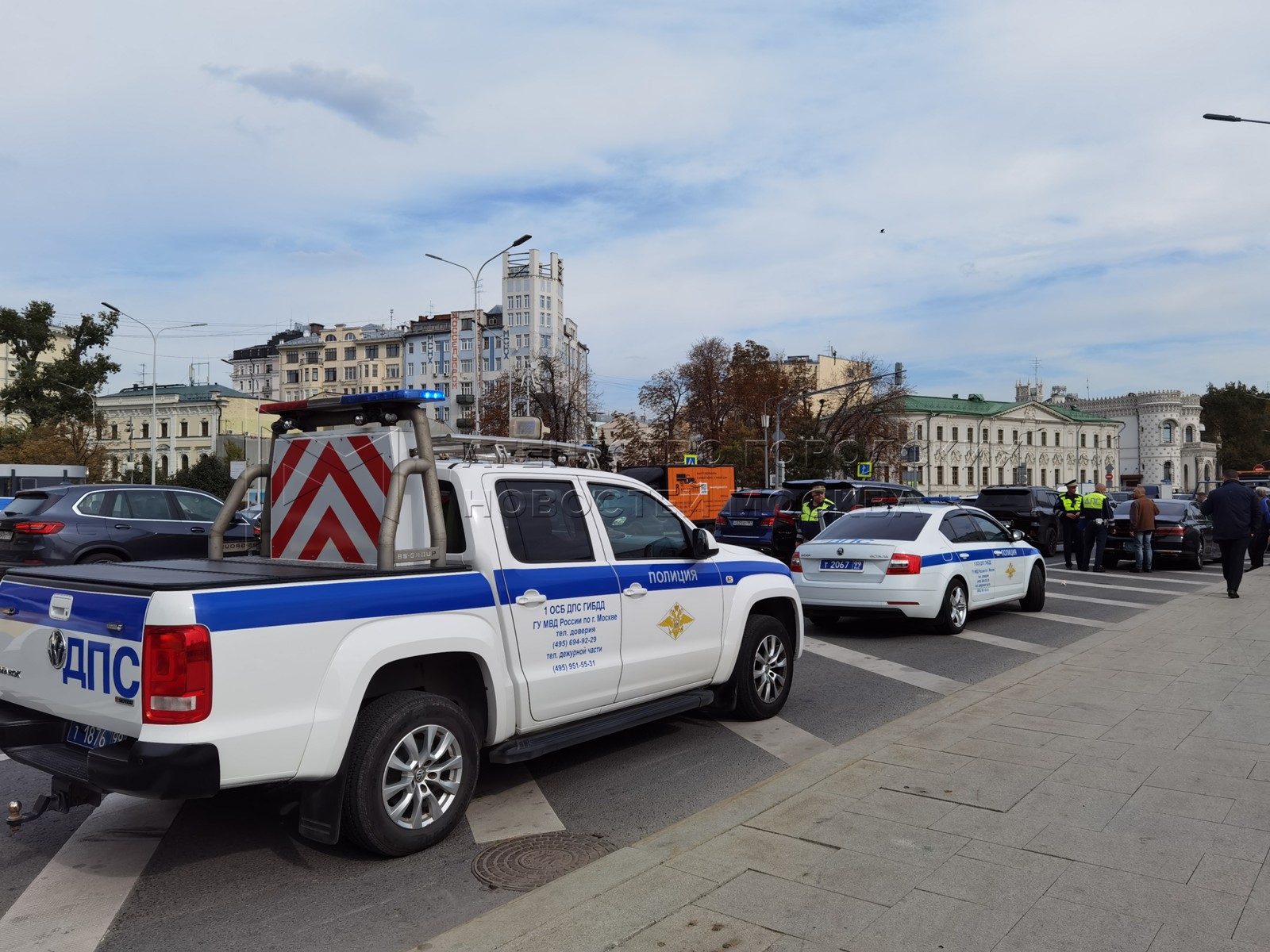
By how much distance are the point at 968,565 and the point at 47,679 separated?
9.98m

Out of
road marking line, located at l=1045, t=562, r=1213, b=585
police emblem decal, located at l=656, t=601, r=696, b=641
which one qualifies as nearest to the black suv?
road marking line, located at l=1045, t=562, r=1213, b=585

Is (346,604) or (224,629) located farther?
(346,604)

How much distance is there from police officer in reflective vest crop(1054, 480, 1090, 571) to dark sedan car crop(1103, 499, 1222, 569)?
483 mm

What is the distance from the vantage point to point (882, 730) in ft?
22.0

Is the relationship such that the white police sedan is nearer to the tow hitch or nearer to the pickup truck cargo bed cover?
the pickup truck cargo bed cover

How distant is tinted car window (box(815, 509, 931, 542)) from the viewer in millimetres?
11492

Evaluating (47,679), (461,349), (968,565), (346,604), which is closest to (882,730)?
(346,604)

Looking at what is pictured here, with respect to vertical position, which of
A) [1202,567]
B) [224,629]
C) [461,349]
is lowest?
[1202,567]

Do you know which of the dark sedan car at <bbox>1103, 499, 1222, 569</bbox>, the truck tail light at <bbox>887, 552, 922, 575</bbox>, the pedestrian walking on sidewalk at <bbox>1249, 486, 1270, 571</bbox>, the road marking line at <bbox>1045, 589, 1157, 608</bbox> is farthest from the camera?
the dark sedan car at <bbox>1103, 499, 1222, 569</bbox>

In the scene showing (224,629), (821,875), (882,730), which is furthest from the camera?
(882,730)

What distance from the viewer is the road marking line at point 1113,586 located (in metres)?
16.0

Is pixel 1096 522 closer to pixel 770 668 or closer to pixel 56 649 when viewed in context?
pixel 770 668

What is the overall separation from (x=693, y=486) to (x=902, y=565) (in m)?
21.3

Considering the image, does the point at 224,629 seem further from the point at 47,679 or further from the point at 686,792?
the point at 686,792
